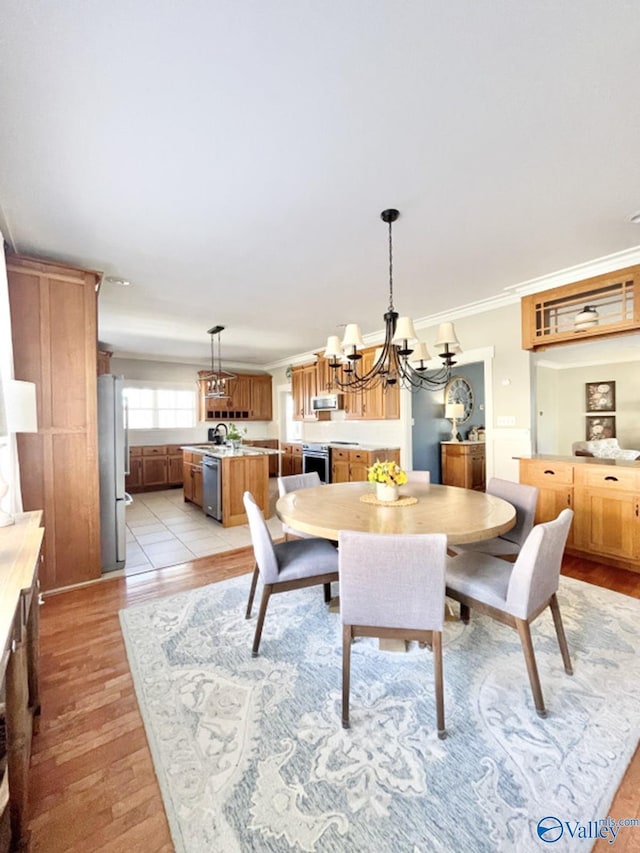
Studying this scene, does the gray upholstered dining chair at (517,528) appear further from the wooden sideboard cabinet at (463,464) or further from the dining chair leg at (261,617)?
→ the wooden sideboard cabinet at (463,464)

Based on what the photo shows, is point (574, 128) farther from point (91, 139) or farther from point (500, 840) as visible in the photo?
point (500, 840)

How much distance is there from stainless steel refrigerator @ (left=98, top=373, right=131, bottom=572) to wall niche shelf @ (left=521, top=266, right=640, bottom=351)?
158 inches

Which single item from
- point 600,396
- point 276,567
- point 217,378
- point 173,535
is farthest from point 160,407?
point 600,396

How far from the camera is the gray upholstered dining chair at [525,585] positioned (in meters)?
1.61

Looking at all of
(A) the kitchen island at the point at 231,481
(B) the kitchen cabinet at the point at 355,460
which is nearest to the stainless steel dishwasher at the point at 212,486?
(A) the kitchen island at the point at 231,481

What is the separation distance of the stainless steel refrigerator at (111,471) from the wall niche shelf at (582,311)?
401 cm

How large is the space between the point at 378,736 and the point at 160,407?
285 inches

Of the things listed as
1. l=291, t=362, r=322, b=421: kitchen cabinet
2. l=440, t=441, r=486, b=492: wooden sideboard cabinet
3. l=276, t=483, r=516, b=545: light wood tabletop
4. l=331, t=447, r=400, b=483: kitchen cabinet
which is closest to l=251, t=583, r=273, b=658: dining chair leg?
l=276, t=483, r=516, b=545: light wood tabletop

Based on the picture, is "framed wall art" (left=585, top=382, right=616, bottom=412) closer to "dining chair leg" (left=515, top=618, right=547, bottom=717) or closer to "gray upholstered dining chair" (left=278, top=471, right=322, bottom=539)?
"gray upholstered dining chair" (left=278, top=471, right=322, bottom=539)

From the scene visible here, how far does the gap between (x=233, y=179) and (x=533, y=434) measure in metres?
3.57

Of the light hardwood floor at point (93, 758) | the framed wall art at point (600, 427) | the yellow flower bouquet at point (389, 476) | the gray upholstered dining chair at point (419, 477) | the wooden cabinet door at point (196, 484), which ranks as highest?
the framed wall art at point (600, 427)

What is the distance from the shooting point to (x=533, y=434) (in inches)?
151

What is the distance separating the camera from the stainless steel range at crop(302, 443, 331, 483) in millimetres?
6215

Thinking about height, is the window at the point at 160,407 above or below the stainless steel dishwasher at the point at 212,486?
above
